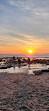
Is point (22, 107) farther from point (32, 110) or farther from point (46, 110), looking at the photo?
point (46, 110)

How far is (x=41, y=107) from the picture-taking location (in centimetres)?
876

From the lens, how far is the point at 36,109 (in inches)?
332

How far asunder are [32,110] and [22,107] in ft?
3.00

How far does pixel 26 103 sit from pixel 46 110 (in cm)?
194

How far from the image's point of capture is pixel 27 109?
8.44 metres

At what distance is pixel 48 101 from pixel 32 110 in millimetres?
→ 2243

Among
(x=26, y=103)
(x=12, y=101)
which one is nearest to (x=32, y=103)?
(x=26, y=103)

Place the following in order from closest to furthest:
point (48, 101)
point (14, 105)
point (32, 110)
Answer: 1. point (32, 110)
2. point (14, 105)
3. point (48, 101)

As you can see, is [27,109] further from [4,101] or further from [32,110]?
[4,101]

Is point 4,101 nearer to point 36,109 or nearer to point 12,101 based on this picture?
point 12,101

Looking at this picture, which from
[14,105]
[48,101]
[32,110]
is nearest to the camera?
[32,110]

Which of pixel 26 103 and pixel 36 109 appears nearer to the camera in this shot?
pixel 36 109

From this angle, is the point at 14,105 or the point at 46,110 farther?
the point at 14,105

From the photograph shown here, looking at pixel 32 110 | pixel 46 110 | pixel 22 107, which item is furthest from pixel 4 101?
pixel 46 110
